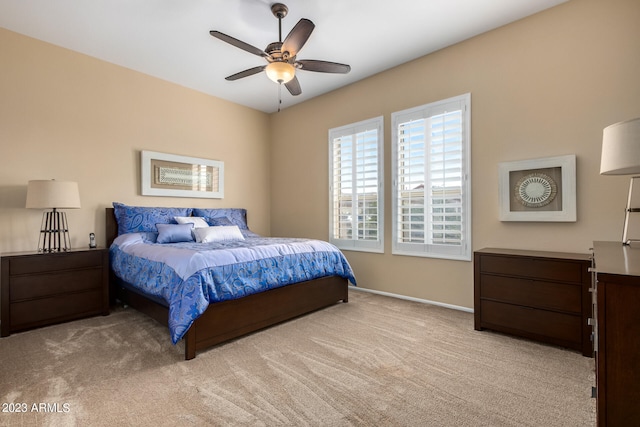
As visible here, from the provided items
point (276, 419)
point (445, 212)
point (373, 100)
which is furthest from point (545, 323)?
point (373, 100)

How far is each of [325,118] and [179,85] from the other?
7.04 feet

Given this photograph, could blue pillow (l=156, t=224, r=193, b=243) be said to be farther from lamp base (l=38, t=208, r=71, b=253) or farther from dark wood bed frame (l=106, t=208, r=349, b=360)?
lamp base (l=38, t=208, r=71, b=253)

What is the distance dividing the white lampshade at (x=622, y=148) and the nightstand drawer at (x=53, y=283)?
14.1 feet

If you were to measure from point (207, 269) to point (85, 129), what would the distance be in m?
2.63

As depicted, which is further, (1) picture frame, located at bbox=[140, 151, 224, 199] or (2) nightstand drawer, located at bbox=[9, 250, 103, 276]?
(1) picture frame, located at bbox=[140, 151, 224, 199]

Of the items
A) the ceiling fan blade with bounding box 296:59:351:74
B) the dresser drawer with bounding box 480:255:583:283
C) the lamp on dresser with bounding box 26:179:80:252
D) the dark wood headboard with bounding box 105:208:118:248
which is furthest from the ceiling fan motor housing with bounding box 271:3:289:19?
the dark wood headboard with bounding box 105:208:118:248

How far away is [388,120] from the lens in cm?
398

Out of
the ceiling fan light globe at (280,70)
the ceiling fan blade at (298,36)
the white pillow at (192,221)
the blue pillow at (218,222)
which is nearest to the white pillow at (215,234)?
the white pillow at (192,221)

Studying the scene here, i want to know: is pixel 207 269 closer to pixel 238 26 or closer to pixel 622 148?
pixel 238 26

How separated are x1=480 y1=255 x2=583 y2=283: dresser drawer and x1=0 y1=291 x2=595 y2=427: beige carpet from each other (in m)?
0.56

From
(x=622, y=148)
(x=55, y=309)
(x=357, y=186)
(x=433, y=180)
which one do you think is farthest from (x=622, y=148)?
(x=55, y=309)

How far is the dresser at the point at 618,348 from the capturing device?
864 mm

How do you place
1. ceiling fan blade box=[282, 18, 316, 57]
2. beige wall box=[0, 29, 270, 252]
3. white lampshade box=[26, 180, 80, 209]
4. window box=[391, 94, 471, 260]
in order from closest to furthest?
A: ceiling fan blade box=[282, 18, 316, 57] < white lampshade box=[26, 180, 80, 209] < beige wall box=[0, 29, 270, 252] < window box=[391, 94, 471, 260]

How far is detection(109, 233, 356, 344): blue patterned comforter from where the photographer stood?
2303 millimetres
